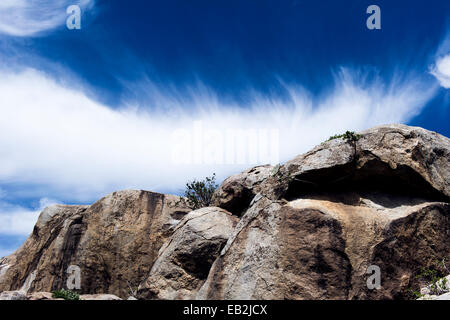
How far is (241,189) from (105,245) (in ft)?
40.8

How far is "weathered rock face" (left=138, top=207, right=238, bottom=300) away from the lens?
17297mm

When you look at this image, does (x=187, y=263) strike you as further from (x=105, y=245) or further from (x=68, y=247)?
(x=68, y=247)

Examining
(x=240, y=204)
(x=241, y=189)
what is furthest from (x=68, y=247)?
(x=241, y=189)

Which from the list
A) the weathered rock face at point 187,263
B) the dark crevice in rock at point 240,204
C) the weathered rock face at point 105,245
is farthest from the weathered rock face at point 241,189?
the weathered rock face at point 105,245

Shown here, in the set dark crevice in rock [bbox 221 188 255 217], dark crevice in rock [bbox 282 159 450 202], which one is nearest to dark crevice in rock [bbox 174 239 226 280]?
dark crevice in rock [bbox 221 188 255 217]

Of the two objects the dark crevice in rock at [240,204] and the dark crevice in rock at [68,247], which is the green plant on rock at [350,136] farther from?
the dark crevice in rock at [68,247]

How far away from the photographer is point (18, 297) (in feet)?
58.0

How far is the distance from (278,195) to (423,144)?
270 inches

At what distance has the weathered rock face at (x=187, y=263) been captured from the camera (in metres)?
17.3
